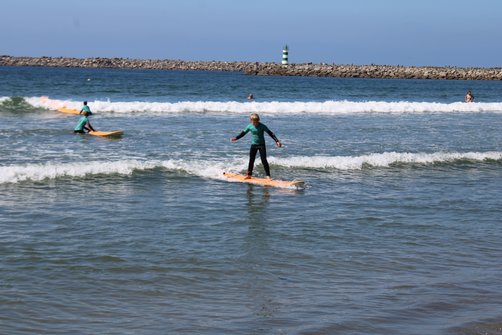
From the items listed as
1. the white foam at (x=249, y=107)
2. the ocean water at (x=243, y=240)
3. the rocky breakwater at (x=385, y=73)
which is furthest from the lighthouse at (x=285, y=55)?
the ocean water at (x=243, y=240)

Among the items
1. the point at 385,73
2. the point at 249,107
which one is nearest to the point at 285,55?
the point at 385,73

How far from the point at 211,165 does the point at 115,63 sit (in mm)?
141301

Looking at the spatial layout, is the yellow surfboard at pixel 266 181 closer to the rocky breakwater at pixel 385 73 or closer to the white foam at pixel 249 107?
the white foam at pixel 249 107

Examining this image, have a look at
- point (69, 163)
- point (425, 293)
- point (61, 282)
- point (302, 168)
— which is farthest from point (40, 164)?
point (425, 293)

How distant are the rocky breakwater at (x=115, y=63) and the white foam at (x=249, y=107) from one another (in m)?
104

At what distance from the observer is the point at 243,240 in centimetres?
1039

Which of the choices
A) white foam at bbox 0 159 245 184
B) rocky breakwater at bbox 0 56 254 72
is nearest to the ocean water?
white foam at bbox 0 159 245 184

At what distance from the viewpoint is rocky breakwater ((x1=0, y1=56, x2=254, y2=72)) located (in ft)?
491

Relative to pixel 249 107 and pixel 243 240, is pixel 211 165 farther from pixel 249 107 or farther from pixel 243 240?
pixel 249 107

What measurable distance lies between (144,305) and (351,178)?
10.1m

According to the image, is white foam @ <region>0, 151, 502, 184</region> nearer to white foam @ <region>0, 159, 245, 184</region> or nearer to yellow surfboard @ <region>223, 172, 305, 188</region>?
white foam @ <region>0, 159, 245, 184</region>

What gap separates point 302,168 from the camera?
18234 millimetres

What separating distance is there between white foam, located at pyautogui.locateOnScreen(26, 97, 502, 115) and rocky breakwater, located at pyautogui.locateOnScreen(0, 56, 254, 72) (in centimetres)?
10358

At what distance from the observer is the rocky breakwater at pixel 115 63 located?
5887 inches
